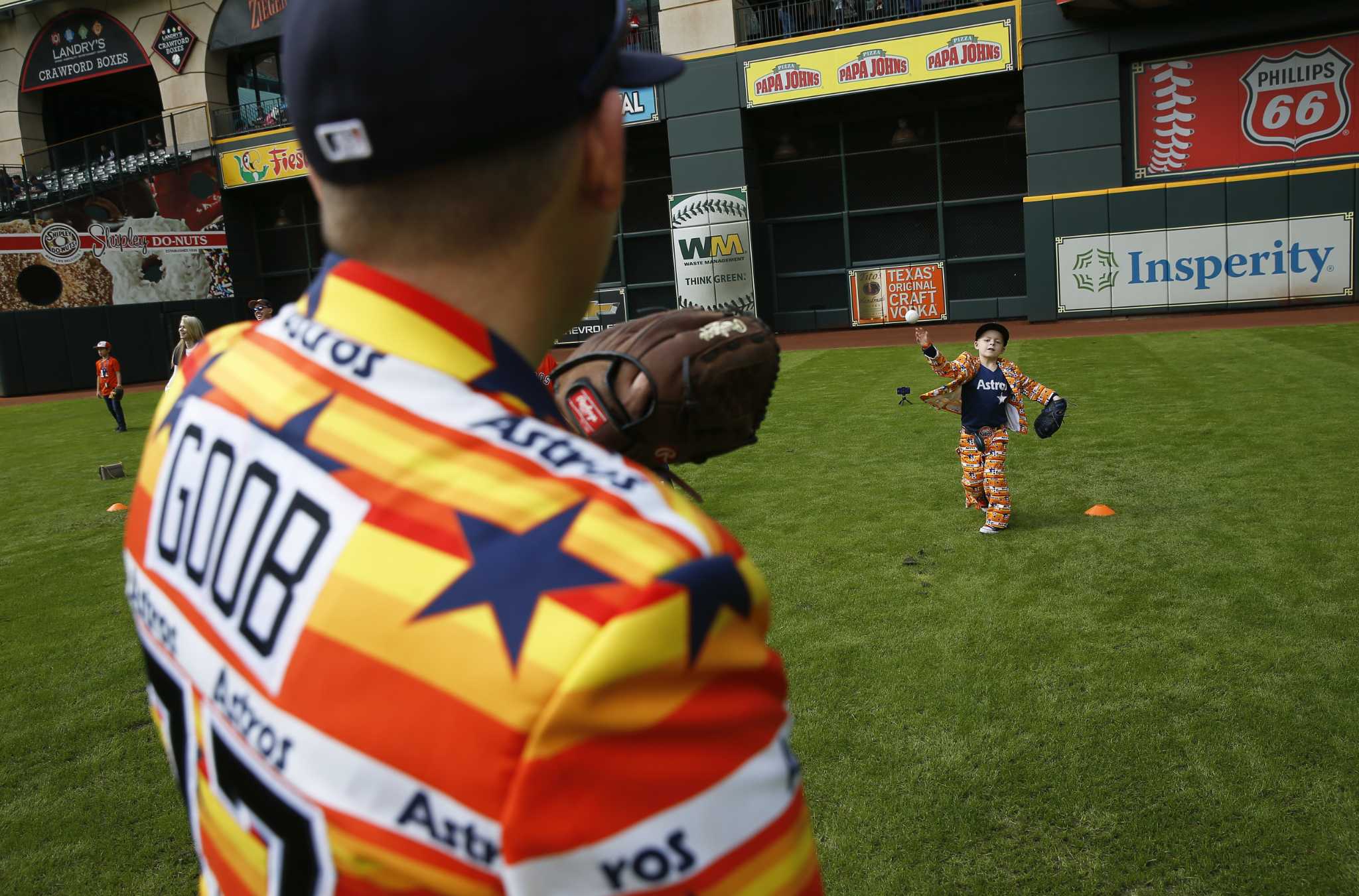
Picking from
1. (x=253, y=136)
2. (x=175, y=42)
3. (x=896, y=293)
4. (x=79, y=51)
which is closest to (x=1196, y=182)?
(x=896, y=293)

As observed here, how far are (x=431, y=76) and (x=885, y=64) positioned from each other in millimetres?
22046

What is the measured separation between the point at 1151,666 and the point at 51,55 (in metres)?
33.4

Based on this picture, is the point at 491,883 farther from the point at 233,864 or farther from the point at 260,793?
the point at 233,864

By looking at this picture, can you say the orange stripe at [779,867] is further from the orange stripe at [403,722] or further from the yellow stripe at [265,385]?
the yellow stripe at [265,385]

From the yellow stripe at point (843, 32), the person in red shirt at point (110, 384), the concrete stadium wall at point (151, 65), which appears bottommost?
the person in red shirt at point (110, 384)

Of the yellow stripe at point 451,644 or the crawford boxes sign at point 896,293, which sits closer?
the yellow stripe at point 451,644

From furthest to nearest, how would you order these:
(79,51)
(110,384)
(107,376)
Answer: (79,51) → (110,384) → (107,376)

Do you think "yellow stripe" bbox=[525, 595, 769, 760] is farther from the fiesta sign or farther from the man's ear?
the fiesta sign

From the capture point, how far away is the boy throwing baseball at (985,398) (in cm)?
760

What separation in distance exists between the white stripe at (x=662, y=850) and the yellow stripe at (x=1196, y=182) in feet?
70.2

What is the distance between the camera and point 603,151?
3.57 ft

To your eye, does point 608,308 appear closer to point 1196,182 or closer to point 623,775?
point 1196,182

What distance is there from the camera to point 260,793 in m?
1.02

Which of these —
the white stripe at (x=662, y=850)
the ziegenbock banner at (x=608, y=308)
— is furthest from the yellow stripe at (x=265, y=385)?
the ziegenbock banner at (x=608, y=308)
